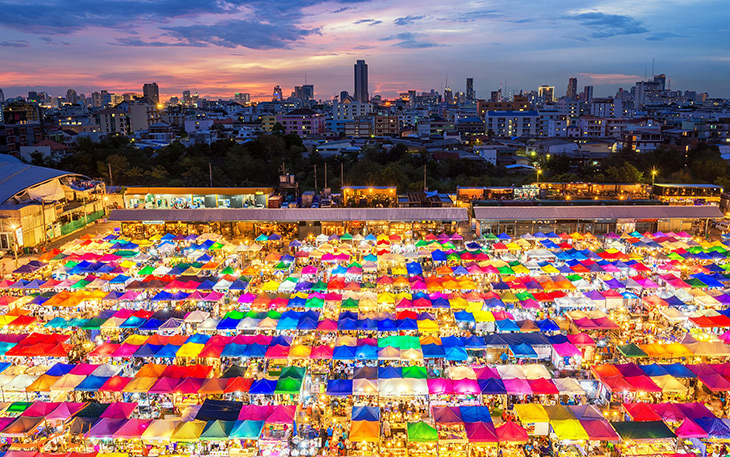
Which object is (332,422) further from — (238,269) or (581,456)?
(238,269)

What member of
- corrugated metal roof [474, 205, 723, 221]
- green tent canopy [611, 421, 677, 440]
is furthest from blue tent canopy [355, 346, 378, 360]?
corrugated metal roof [474, 205, 723, 221]

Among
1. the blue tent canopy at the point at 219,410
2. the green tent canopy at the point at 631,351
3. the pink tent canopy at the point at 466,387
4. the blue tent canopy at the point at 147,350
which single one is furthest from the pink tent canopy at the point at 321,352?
the green tent canopy at the point at 631,351

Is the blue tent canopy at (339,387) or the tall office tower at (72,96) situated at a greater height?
the tall office tower at (72,96)

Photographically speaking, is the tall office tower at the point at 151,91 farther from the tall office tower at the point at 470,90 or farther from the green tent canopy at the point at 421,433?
the green tent canopy at the point at 421,433

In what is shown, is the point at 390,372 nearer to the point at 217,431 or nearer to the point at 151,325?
the point at 217,431

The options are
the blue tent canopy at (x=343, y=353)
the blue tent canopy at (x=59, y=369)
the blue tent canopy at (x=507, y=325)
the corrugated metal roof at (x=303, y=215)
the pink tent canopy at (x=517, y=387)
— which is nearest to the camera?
the pink tent canopy at (x=517, y=387)

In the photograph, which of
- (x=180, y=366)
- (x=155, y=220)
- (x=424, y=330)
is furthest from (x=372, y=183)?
(x=180, y=366)
